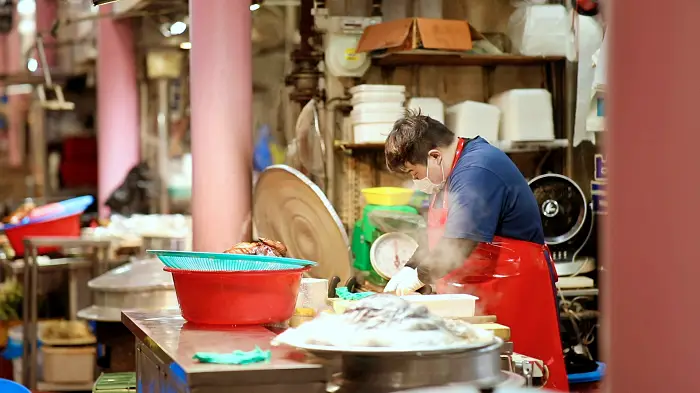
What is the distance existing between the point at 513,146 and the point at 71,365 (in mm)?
3949

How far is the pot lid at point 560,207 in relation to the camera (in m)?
7.05

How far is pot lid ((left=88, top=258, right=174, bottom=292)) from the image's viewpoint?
643cm

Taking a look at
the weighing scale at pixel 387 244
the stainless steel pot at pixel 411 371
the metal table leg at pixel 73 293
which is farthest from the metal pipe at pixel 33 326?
the stainless steel pot at pixel 411 371

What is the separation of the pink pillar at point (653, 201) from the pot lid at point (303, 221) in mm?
3335

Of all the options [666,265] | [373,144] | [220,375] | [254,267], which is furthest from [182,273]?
[373,144]

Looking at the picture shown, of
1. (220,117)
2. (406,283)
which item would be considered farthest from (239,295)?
(220,117)

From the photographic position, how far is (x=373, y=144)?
725cm

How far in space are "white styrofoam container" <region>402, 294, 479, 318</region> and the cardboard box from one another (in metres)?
3.36

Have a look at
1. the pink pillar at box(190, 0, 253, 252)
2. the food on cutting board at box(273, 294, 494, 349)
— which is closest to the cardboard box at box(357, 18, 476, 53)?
the pink pillar at box(190, 0, 253, 252)

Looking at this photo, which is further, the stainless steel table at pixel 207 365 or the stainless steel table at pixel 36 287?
the stainless steel table at pixel 36 287

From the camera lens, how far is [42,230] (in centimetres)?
918

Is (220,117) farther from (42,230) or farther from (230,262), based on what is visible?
(42,230)

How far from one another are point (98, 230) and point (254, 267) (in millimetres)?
6073

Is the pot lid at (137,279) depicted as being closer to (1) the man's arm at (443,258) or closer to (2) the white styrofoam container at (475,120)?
(1) the man's arm at (443,258)
